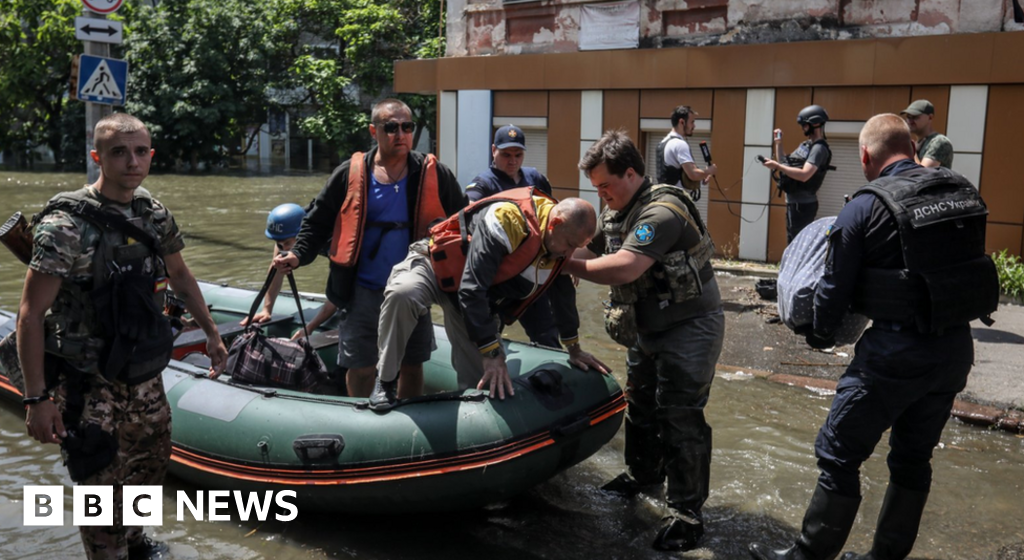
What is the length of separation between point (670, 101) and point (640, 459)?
26.0ft

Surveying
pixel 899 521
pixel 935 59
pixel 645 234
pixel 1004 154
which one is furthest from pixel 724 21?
pixel 899 521

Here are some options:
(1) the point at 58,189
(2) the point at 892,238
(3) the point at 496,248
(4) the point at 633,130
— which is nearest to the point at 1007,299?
(4) the point at 633,130

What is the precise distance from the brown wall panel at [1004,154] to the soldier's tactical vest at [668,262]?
6669 mm

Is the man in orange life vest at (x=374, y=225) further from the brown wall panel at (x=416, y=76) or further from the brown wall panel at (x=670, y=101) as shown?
the brown wall panel at (x=416, y=76)

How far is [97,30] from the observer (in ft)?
26.6

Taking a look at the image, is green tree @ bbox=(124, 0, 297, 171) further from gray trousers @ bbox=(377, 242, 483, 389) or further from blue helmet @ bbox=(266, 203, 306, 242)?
gray trousers @ bbox=(377, 242, 483, 389)

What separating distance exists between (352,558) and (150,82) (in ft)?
92.1

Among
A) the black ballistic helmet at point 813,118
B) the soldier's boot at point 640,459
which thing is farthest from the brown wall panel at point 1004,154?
the soldier's boot at point 640,459

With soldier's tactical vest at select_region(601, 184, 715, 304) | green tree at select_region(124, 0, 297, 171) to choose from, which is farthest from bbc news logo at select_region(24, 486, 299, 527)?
green tree at select_region(124, 0, 297, 171)

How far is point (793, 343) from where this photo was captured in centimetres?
753

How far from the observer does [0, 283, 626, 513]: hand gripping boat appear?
4078mm

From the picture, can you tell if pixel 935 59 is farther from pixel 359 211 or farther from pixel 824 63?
pixel 359 211

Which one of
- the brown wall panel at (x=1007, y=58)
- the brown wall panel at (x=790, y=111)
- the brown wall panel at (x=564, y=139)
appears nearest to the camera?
the brown wall panel at (x=1007, y=58)

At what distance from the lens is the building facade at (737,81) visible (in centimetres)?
947
